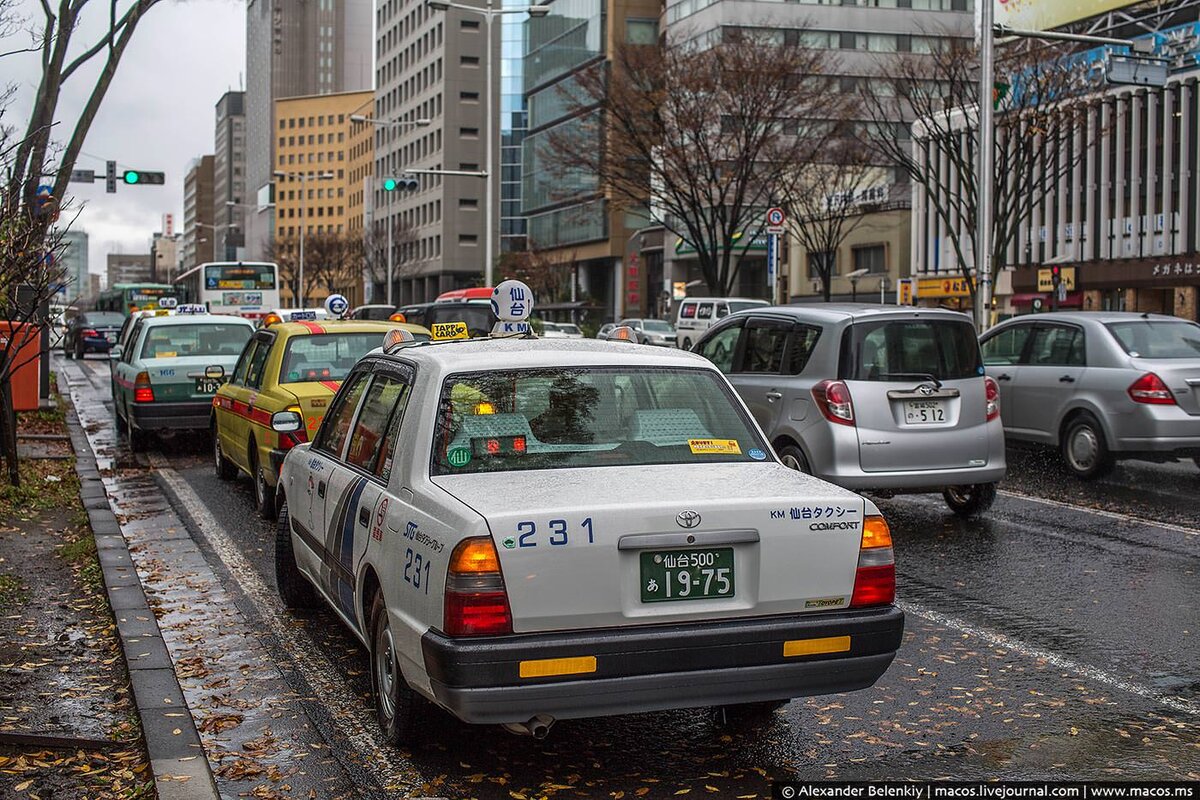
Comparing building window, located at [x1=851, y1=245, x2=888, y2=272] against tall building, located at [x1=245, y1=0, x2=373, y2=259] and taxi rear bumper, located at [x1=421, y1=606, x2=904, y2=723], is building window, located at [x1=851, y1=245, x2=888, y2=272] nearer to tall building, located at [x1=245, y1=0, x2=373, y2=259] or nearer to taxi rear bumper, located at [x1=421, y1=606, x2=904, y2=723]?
taxi rear bumper, located at [x1=421, y1=606, x2=904, y2=723]

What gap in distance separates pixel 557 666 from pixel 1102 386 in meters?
9.91

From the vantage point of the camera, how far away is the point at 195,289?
51156mm

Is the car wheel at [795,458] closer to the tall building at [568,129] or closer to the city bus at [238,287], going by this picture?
the city bus at [238,287]

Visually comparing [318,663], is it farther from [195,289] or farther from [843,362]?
[195,289]

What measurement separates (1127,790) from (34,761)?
3.97m

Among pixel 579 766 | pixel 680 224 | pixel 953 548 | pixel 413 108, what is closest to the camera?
pixel 579 766

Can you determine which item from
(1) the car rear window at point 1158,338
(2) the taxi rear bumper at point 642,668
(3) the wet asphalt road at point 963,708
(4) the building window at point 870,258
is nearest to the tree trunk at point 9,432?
(3) the wet asphalt road at point 963,708

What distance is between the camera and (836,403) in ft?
32.7

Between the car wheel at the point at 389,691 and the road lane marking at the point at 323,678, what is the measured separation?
0.09m

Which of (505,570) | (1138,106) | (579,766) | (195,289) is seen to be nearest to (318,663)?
(579,766)

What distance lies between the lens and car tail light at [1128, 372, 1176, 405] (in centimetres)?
1246

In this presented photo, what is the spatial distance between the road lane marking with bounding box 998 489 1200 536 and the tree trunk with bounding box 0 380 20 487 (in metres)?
8.90

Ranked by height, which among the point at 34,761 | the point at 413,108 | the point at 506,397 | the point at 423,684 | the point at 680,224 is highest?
the point at 413,108

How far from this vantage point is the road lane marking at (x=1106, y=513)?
1021cm
